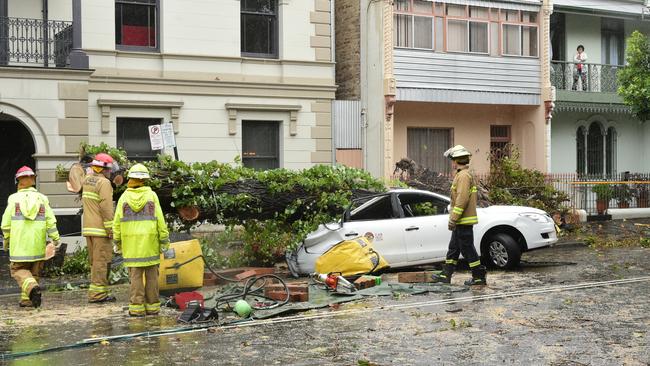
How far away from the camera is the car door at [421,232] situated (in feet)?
46.3

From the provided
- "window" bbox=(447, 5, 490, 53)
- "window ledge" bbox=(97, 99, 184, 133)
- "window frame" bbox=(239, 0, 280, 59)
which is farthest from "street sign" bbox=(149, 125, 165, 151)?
"window" bbox=(447, 5, 490, 53)

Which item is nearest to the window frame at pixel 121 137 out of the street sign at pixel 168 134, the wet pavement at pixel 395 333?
the street sign at pixel 168 134

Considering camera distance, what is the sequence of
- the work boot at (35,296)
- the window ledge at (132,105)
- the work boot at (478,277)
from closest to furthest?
1. the work boot at (35,296)
2. the work boot at (478,277)
3. the window ledge at (132,105)

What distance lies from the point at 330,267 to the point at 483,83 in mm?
14505

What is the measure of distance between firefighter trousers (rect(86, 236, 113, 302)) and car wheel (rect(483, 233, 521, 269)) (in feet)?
20.7

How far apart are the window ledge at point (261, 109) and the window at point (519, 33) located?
7497 millimetres

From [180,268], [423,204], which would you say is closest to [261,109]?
[423,204]

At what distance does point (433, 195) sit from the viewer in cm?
1465

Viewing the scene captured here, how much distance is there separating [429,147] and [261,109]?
20.3 feet

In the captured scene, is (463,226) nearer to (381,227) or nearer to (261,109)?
(381,227)

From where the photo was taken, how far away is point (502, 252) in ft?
47.3

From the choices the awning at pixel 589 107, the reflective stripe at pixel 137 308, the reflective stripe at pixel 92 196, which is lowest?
the reflective stripe at pixel 137 308

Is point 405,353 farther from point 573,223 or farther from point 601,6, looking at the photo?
point 601,6

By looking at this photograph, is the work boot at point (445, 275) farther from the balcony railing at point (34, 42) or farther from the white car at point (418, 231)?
the balcony railing at point (34, 42)
